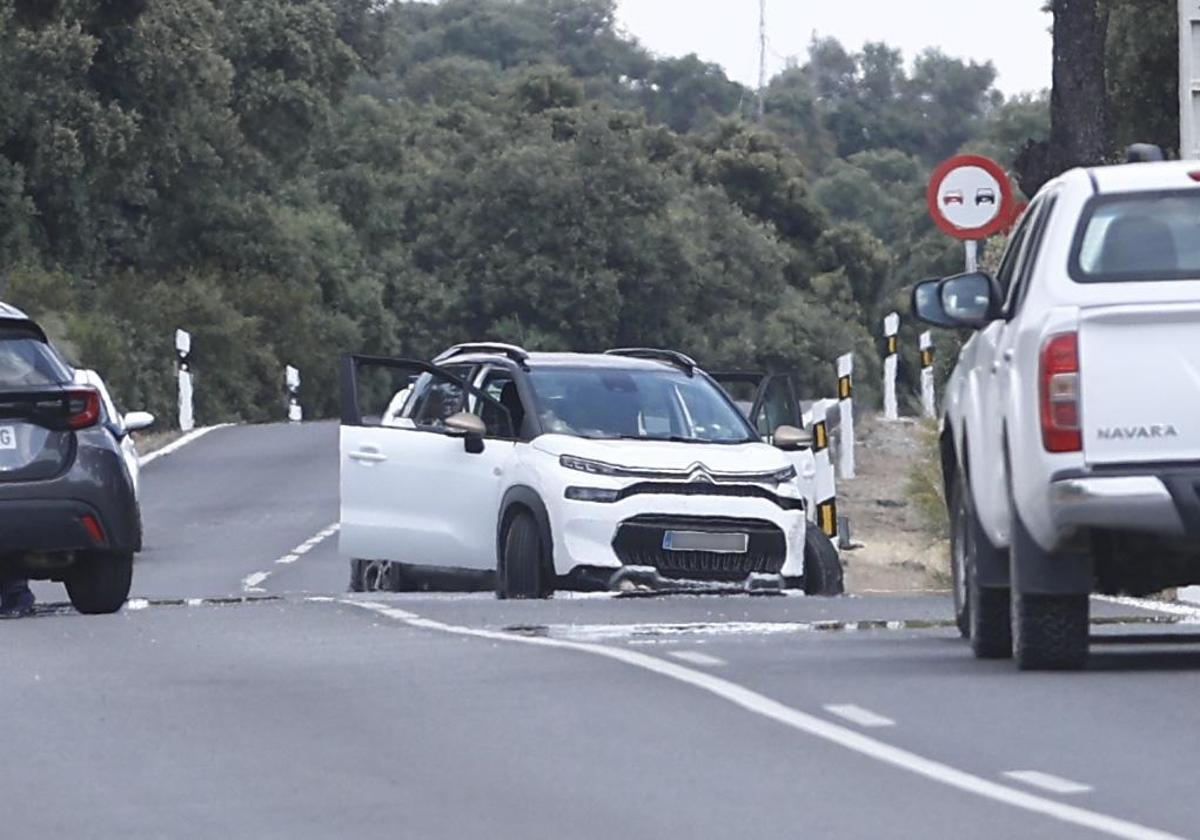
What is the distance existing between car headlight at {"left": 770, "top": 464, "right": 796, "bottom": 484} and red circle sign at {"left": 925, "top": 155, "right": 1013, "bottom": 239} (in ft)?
15.7

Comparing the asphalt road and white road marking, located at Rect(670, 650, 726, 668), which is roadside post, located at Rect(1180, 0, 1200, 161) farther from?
white road marking, located at Rect(670, 650, 726, 668)

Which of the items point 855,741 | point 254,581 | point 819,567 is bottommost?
point 254,581

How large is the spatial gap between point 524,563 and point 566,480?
562 mm

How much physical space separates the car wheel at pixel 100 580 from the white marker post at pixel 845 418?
1460 cm

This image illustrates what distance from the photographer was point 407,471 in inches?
766

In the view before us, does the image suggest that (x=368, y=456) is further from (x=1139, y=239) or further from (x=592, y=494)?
(x=1139, y=239)

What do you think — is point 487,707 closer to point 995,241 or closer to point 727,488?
point 727,488

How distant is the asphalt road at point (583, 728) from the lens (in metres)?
8.46

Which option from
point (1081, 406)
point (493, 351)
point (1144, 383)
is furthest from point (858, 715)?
point (493, 351)

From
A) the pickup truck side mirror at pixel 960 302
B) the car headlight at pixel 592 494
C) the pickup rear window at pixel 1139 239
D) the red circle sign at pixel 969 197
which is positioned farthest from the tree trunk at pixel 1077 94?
the pickup rear window at pixel 1139 239

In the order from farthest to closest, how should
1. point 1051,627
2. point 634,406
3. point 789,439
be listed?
point 789,439 < point 634,406 < point 1051,627

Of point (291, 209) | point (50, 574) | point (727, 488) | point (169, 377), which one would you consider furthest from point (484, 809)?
point (291, 209)

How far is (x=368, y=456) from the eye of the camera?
19688mm

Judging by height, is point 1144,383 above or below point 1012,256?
below
